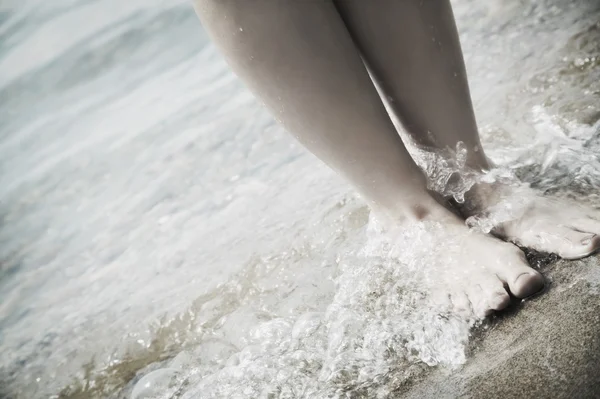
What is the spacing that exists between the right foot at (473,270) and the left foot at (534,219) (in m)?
A: 0.04

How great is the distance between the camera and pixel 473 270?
0.97 metres

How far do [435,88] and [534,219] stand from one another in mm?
330

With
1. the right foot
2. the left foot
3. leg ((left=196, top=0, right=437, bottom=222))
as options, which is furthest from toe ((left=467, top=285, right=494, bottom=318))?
leg ((left=196, top=0, right=437, bottom=222))

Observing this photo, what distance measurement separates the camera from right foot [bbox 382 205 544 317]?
85cm

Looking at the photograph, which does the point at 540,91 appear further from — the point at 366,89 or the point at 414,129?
the point at 366,89

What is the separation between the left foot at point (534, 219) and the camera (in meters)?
0.88

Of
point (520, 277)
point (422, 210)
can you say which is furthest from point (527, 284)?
point (422, 210)

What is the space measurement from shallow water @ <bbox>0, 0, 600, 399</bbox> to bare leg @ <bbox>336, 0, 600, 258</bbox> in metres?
0.09

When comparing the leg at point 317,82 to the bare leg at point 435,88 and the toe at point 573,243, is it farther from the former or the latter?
the toe at point 573,243

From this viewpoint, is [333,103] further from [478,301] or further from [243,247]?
[243,247]

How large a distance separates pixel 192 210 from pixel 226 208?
9.0 inches

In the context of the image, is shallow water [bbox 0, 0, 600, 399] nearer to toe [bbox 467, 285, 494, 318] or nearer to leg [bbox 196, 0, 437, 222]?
toe [bbox 467, 285, 494, 318]

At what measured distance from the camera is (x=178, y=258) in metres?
1.86

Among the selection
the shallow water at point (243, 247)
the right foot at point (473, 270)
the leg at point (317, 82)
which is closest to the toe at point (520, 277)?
the right foot at point (473, 270)
